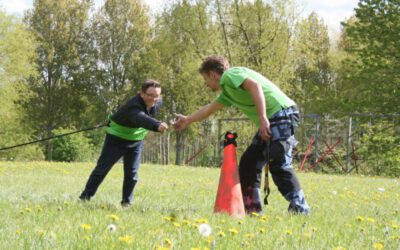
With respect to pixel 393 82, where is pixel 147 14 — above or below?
above

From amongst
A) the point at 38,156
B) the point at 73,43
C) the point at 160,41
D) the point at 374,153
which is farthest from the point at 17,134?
the point at 374,153

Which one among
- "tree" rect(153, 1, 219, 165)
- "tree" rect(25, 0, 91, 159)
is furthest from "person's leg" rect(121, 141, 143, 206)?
"tree" rect(25, 0, 91, 159)

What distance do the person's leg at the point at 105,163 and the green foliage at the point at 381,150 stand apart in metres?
15.5

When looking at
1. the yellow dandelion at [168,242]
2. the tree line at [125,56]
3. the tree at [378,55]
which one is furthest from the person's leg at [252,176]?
the tree line at [125,56]

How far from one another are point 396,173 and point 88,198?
16.1m

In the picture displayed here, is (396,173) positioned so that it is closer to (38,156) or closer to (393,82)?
Result: (393,82)

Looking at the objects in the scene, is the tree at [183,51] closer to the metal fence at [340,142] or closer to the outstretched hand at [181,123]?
the metal fence at [340,142]

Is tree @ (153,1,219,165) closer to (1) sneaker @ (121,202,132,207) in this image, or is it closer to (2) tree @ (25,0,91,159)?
(2) tree @ (25,0,91,159)

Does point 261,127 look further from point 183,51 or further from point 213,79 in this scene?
point 183,51

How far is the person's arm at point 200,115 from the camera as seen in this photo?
16.5 ft

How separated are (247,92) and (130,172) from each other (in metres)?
1.90

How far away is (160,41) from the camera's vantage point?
31.1 metres

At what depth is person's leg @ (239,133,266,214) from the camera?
460 cm

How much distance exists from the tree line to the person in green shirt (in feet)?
62.8
